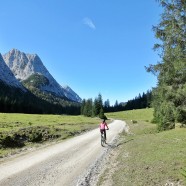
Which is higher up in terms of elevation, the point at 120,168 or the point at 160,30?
the point at 160,30

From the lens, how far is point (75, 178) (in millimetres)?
15617

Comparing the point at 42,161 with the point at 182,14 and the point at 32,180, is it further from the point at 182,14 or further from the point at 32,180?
the point at 182,14

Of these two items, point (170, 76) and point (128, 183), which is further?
point (170, 76)

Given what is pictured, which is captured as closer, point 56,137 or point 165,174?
point 165,174

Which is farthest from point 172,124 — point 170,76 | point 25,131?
point 25,131

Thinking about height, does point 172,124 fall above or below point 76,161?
above

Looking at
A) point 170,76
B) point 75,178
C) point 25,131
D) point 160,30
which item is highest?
point 160,30

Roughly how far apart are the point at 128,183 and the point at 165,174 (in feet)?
7.01

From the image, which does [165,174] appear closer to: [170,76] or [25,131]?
[170,76]

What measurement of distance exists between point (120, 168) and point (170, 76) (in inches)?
576

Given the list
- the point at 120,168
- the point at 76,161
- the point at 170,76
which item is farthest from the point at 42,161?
the point at 170,76

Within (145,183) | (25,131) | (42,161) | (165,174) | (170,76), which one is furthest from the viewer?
(25,131)

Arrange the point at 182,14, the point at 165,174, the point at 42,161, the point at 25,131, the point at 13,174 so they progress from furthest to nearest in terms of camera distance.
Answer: the point at 25,131, the point at 42,161, the point at 182,14, the point at 13,174, the point at 165,174

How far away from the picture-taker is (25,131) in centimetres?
3731
